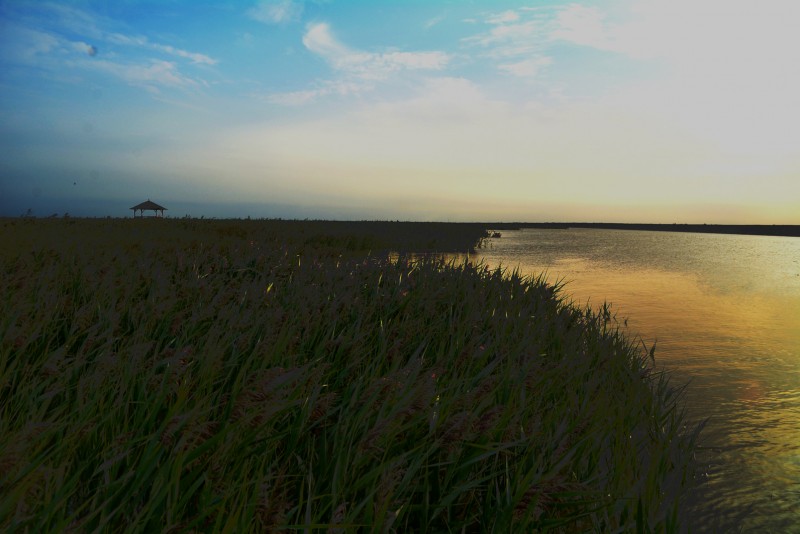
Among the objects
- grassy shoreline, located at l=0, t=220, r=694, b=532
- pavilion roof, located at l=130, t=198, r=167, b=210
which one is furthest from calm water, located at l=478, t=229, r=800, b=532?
pavilion roof, located at l=130, t=198, r=167, b=210

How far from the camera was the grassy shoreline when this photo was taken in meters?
2.49

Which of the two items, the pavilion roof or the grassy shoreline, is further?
the pavilion roof

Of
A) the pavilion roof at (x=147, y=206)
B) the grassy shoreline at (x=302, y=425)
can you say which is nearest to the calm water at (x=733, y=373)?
the grassy shoreline at (x=302, y=425)

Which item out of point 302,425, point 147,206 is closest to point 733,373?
point 302,425

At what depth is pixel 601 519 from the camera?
319 cm

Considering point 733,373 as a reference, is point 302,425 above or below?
above

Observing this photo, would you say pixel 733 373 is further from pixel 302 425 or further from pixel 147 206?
pixel 147 206

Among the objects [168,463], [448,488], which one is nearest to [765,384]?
[448,488]

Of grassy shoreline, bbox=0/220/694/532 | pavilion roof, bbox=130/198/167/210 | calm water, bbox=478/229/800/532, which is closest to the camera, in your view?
grassy shoreline, bbox=0/220/694/532

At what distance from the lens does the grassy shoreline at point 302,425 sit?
2490 millimetres

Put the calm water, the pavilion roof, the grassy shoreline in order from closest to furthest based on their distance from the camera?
the grassy shoreline → the calm water → the pavilion roof

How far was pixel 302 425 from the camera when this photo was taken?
3.22m

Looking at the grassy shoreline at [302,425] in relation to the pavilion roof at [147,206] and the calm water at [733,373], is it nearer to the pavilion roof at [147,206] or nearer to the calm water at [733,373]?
the calm water at [733,373]

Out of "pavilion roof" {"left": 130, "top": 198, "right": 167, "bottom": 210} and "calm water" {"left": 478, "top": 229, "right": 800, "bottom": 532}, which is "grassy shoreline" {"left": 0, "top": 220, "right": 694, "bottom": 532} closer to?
"calm water" {"left": 478, "top": 229, "right": 800, "bottom": 532}
